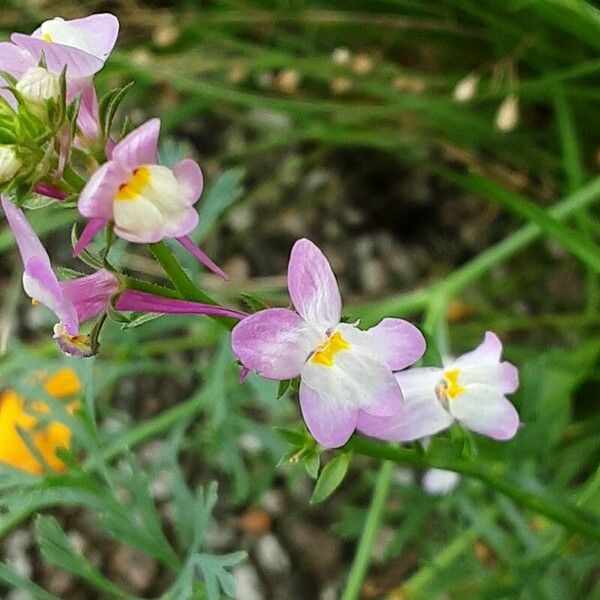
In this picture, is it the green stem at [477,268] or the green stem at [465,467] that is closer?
the green stem at [465,467]

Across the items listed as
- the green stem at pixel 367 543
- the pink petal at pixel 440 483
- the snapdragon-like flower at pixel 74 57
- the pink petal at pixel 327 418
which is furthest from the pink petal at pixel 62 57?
the pink petal at pixel 440 483

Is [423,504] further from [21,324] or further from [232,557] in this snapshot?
[21,324]

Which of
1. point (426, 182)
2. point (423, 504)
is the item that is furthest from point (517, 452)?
point (426, 182)

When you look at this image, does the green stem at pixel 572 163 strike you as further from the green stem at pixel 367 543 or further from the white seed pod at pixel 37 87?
the white seed pod at pixel 37 87

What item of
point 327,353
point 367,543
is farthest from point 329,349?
point 367,543

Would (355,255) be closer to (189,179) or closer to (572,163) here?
(572,163)

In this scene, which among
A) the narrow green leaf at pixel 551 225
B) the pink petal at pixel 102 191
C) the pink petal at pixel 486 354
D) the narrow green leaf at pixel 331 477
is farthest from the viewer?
the narrow green leaf at pixel 551 225

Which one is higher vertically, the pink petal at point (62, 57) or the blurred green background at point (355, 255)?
the pink petal at point (62, 57)

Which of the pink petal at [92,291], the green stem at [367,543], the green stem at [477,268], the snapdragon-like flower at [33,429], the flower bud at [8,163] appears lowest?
the snapdragon-like flower at [33,429]

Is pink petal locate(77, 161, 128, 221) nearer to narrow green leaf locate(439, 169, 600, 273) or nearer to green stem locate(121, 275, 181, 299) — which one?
green stem locate(121, 275, 181, 299)
